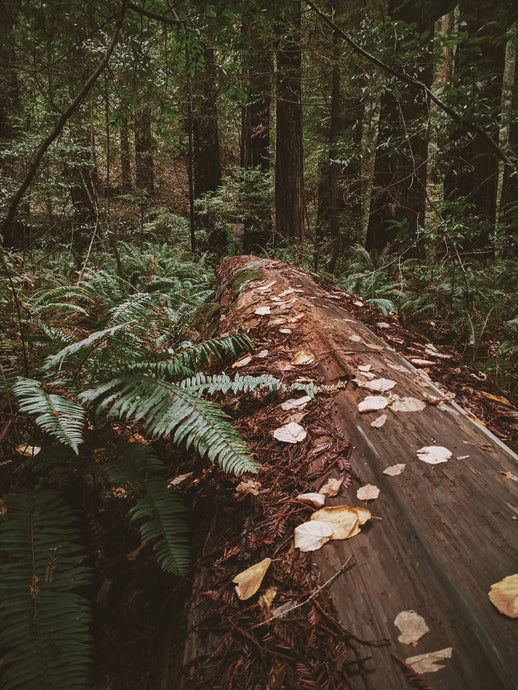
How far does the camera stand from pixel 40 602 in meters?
1.01

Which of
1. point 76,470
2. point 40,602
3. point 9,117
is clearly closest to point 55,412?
point 76,470

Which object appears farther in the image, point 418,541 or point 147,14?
point 147,14

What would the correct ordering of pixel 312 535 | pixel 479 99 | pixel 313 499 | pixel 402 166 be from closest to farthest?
pixel 312 535 → pixel 313 499 → pixel 479 99 → pixel 402 166

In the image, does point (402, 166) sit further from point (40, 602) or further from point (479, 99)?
point (40, 602)

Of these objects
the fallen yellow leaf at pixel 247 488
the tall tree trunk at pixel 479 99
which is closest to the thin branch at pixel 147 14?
the tall tree trunk at pixel 479 99

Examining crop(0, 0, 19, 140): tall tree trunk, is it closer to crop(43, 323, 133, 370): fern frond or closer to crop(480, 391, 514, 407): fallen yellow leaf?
crop(43, 323, 133, 370): fern frond

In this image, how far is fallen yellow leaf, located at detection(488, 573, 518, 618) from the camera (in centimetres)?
72

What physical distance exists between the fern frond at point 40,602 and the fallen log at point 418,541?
35cm

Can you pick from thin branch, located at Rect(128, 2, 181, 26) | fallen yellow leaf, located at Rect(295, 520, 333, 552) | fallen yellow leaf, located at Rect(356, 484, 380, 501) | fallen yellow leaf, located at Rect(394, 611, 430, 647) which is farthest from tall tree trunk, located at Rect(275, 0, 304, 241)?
fallen yellow leaf, located at Rect(394, 611, 430, 647)

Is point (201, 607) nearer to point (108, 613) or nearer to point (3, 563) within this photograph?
point (108, 613)

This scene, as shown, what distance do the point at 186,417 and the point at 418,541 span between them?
2.81 feet

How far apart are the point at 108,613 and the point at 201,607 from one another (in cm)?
46

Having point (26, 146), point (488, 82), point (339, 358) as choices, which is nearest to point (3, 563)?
point (339, 358)

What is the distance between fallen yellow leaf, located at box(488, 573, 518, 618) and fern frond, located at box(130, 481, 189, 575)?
794mm
